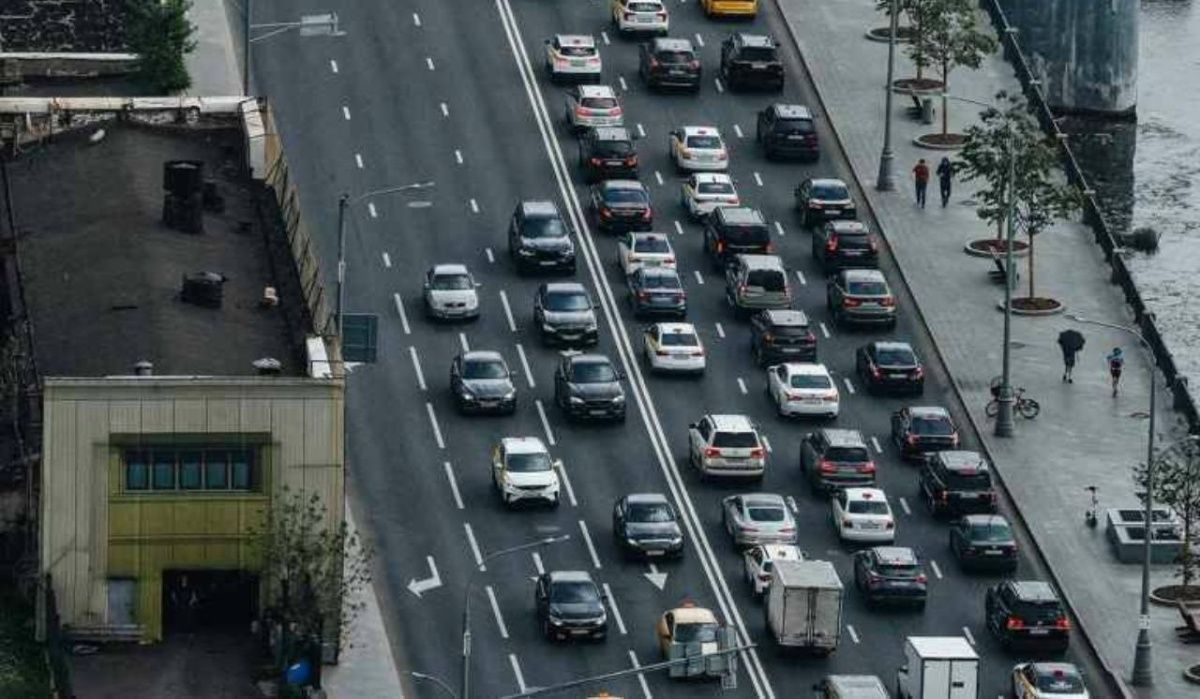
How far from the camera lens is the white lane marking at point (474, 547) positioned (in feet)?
429

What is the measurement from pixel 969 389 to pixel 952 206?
55.0ft

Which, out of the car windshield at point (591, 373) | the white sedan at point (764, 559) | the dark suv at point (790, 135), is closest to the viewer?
the white sedan at point (764, 559)

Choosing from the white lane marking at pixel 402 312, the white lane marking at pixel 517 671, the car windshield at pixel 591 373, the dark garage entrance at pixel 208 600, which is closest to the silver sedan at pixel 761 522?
the car windshield at pixel 591 373

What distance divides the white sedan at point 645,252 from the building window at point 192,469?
29.1m

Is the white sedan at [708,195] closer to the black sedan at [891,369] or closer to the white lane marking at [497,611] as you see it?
the black sedan at [891,369]

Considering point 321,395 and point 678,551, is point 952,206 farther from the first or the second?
point 321,395

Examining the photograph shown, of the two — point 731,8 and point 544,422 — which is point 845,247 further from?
point 731,8

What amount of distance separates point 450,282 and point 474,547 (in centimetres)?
1635

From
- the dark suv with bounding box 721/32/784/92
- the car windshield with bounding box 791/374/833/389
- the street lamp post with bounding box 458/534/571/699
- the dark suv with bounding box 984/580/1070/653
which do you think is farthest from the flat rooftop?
the dark suv with bounding box 721/32/784/92

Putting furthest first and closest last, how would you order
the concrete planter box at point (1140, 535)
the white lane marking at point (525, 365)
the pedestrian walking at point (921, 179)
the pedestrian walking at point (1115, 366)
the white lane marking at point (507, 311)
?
1. the pedestrian walking at point (921, 179)
2. the white lane marking at point (507, 311)
3. the pedestrian walking at point (1115, 366)
4. the white lane marking at point (525, 365)
5. the concrete planter box at point (1140, 535)

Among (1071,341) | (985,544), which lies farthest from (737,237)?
(985,544)

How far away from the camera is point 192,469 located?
122812 millimetres

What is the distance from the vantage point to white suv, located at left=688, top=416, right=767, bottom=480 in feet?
445

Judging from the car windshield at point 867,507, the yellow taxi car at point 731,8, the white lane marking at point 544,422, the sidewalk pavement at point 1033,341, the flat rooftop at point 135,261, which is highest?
the flat rooftop at point 135,261
